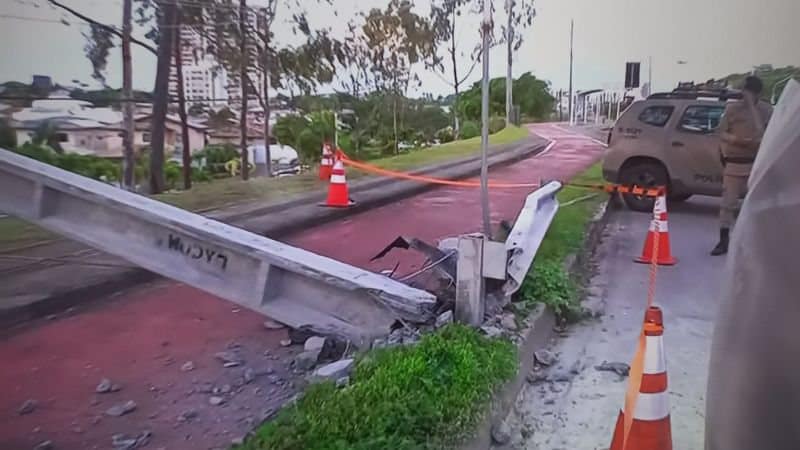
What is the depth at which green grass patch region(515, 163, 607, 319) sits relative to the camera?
4797mm

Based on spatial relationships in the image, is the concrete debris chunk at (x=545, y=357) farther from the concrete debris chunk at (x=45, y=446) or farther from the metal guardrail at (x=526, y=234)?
the concrete debris chunk at (x=45, y=446)

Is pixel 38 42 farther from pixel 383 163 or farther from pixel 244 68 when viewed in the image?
pixel 383 163

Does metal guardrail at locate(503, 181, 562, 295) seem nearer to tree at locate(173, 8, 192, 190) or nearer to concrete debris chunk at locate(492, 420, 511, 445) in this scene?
concrete debris chunk at locate(492, 420, 511, 445)

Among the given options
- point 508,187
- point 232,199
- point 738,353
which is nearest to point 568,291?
point 508,187

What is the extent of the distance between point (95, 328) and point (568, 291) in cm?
310

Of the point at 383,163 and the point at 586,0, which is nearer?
the point at 383,163

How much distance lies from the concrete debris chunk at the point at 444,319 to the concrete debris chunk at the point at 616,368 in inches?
38.6

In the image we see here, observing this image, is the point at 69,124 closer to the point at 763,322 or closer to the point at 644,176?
the point at 763,322

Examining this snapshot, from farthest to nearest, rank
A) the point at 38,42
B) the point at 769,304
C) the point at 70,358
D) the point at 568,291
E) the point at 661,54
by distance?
the point at 661,54 → the point at 568,291 → the point at 70,358 → the point at 38,42 → the point at 769,304

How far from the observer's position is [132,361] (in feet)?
9.94

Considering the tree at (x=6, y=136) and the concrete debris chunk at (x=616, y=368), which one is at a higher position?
the tree at (x=6, y=136)

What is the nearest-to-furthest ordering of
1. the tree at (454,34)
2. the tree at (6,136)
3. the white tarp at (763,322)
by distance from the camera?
the white tarp at (763,322), the tree at (6,136), the tree at (454,34)

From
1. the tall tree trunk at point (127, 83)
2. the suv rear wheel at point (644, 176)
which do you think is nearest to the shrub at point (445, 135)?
the tall tree trunk at point (127, 83)

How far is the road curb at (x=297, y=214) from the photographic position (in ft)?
8.83
